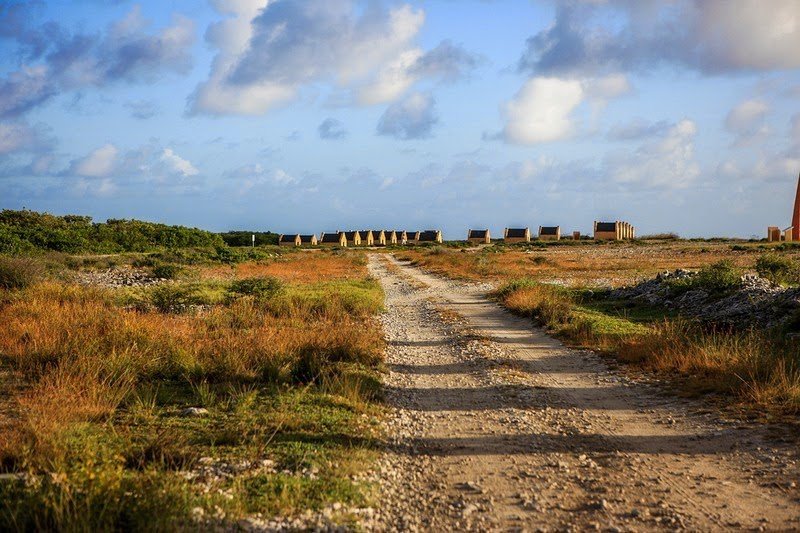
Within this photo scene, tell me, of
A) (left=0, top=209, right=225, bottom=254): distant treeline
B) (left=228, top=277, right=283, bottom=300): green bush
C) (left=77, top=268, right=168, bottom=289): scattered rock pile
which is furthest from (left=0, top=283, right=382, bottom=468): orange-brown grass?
(left=0, top=209, right=225, bottom=254): distant treeline

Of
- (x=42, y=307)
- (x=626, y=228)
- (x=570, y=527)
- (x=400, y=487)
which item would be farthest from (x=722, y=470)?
(x=626, y=228)

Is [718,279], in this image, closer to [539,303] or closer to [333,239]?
[539,303]

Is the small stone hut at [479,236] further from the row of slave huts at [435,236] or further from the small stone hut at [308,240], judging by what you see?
the small stone hut at [308,240]

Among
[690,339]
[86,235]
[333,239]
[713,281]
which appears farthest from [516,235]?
[690,339]

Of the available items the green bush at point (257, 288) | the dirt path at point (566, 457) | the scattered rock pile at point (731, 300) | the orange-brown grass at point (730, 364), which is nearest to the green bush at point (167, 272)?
the green bush at point (257, 288)

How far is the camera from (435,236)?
134 metres

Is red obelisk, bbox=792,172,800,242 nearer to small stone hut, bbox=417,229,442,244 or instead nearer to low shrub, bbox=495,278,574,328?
low shrub, bbox=495,278,574,328

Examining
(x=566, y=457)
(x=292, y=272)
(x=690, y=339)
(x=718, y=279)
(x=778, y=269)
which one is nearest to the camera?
(x=566, y=457)

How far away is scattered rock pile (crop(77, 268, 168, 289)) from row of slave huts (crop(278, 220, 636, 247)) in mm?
78069

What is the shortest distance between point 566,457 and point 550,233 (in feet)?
384

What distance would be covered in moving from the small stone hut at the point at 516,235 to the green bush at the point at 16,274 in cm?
10045

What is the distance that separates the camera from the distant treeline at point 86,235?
61.6m

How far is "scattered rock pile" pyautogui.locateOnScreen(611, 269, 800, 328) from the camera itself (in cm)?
1611

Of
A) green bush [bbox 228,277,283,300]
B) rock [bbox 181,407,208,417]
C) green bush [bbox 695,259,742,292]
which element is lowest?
rock [bbox 181,407,208,417]
